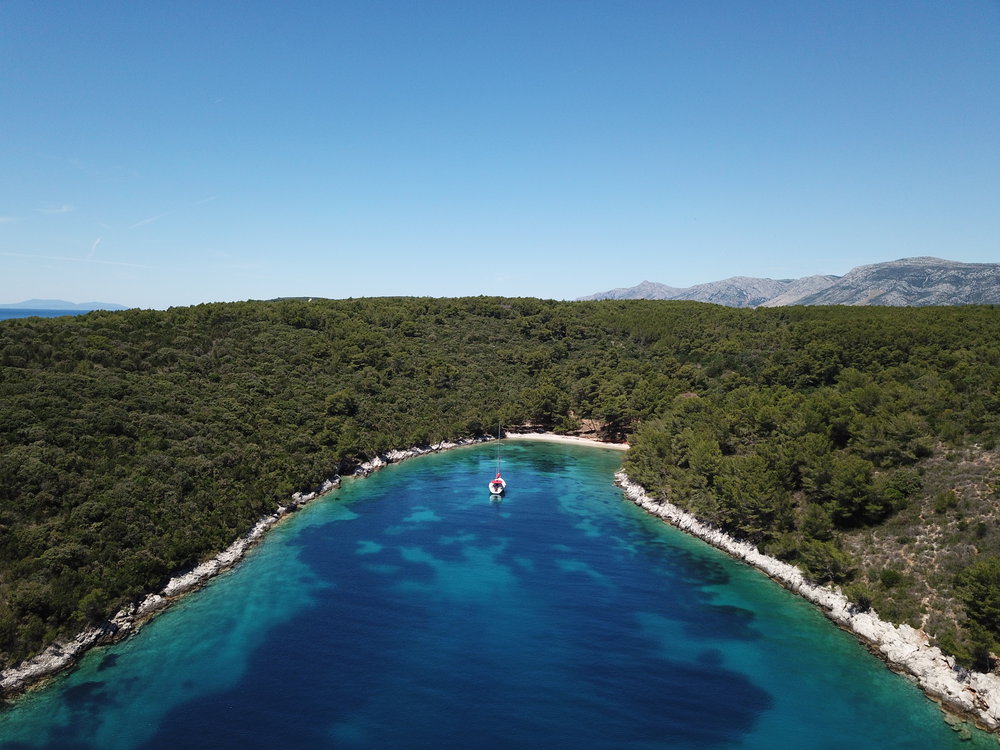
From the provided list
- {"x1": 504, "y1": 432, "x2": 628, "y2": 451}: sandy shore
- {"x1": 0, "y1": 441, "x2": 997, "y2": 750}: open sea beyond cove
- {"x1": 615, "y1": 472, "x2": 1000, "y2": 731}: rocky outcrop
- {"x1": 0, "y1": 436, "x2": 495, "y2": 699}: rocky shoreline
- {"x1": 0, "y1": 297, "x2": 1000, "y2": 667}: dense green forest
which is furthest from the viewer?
{"x1": 504, "y1": 432, "x2": 628, "y2": 451}: sandy shore

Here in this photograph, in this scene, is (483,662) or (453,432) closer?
(483,662)

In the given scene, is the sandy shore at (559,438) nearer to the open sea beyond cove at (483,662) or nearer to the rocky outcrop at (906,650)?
the open sea beyond cove at (483,662)

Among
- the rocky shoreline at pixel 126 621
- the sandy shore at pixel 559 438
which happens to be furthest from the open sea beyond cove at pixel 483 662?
the sandy shore at pixel 559 438

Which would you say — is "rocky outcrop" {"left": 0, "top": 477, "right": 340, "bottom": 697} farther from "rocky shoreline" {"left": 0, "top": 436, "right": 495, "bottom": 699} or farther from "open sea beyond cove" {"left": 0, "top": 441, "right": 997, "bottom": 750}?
"open sea beyond cove" {"left": 0, "top": 441, "right": 997, "bottom": 750}

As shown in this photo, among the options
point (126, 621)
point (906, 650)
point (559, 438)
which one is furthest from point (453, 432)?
point (906, 650)

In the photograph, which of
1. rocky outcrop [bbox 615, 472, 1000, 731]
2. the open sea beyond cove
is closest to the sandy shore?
the open sea beyond cove

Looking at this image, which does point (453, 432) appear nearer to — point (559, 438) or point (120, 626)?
point (559, 438)

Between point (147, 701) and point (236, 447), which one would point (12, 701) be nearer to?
point (147, 701)
